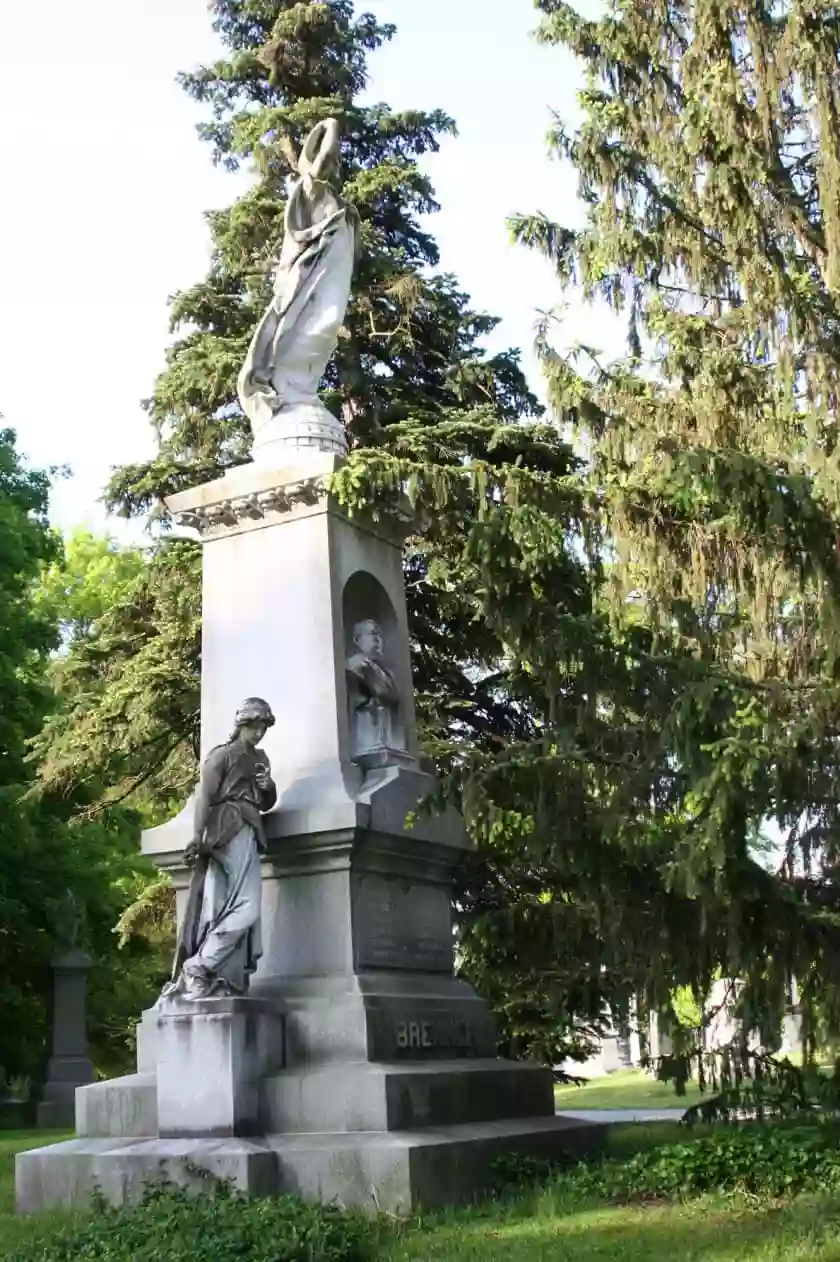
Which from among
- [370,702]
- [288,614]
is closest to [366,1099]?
[370,702]

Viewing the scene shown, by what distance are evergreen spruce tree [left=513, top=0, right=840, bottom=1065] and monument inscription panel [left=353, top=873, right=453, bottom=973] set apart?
1.67m

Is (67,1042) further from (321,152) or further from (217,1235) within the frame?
(217,1235)

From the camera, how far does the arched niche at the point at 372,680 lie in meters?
9.56

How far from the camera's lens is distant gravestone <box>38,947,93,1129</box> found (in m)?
20.8

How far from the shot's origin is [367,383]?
16344mm

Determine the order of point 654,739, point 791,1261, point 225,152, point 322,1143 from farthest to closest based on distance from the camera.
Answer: point 225,152 < point 654,739 < point 322,1143 < point 791,1261

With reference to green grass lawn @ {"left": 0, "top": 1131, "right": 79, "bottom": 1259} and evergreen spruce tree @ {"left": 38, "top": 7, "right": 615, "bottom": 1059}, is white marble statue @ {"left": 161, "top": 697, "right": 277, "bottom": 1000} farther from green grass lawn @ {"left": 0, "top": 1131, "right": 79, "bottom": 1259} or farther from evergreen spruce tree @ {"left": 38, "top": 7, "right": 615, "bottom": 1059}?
evergreen spruce tree @ {"left": 38, "top": 7, "right": 615, "bottom": 1059}

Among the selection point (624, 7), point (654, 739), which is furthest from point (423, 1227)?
point (624, 7)

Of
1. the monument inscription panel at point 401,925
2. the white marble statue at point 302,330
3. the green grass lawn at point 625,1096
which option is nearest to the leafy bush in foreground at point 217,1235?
the monument inscription panel at point 401,925

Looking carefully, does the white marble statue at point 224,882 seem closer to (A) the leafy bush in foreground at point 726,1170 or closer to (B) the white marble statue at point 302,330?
(A) the leafy bush in foreground at point 726,1170

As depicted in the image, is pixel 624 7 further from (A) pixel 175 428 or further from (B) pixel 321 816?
(A) pixel 175 428

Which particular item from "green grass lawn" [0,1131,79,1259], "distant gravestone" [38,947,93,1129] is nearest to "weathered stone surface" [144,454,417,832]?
"green grass lawn" [0,1131,79,1259]

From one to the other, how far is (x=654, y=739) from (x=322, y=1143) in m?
2.83

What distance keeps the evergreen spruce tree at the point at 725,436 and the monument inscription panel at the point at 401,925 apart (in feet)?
5.49
